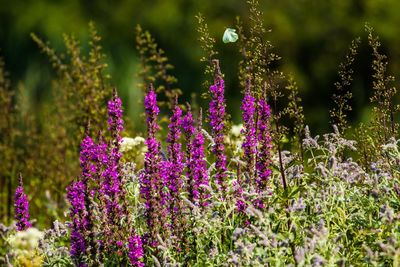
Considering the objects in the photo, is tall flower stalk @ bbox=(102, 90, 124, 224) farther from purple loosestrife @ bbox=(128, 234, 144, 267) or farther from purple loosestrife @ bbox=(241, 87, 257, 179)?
purple loosestrife @ bbox=(241, 87, 257, 179)

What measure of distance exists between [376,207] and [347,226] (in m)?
0.23

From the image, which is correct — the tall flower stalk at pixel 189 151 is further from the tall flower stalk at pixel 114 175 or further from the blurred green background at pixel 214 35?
the blurred green background at pixel 214 35

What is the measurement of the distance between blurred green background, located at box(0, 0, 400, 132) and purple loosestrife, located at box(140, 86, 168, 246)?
6045mm

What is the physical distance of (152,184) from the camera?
4.21 m

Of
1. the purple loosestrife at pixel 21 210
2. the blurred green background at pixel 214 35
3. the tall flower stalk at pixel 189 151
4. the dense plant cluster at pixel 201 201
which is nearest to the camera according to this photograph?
the dense plant cluster at pixel 201 201

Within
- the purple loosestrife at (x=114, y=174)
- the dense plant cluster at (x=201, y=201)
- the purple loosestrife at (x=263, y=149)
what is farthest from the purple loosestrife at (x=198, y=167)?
the purple loosestrife at (x=114, y=174)

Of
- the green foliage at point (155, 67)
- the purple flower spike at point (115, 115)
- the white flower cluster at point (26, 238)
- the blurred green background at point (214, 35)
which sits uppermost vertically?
the blurred green background at point (214, 35)

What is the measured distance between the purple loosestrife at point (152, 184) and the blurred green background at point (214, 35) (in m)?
6.04

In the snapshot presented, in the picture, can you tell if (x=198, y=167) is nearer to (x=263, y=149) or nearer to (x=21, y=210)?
(x=263, y=149)

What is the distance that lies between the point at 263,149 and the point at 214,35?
21.6ft

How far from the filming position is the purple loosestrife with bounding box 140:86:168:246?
421cm

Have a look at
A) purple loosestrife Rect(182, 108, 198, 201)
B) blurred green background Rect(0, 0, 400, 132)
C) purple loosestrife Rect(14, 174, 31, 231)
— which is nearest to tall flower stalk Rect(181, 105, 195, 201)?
purple loosestrife Rect(182, 108, 198, 201)

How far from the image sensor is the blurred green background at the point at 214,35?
34.8 feet

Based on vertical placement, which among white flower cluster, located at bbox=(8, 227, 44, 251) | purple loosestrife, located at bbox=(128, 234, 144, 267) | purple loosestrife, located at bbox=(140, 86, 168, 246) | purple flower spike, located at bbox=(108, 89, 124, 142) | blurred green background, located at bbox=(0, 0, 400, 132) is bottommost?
purple loosestrife, located at bbox=(128, 234, 144, 267)
